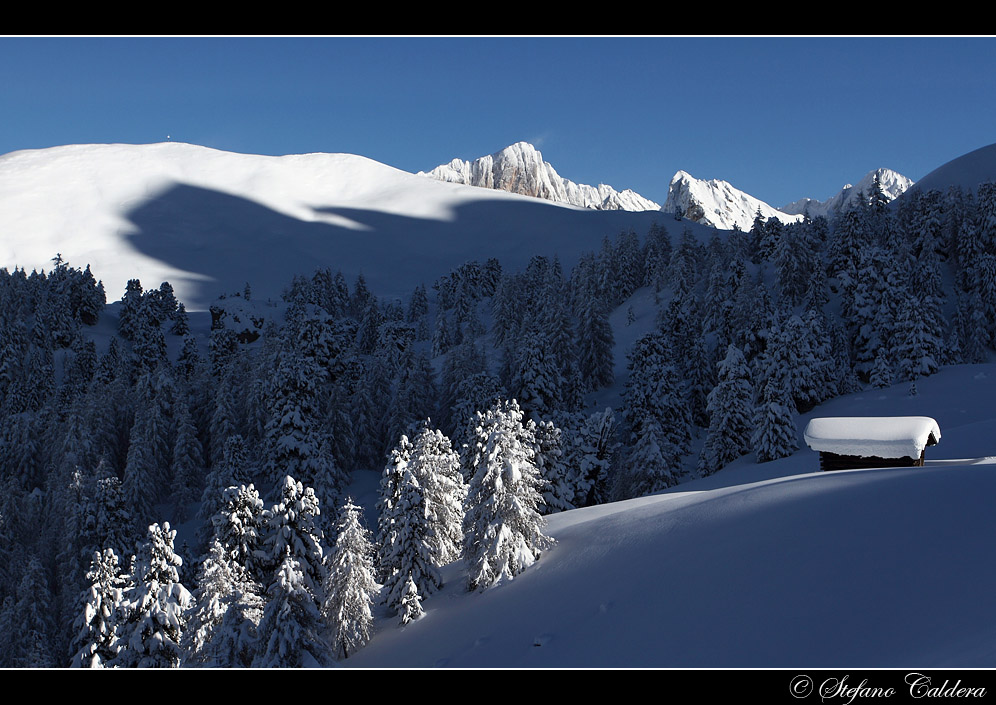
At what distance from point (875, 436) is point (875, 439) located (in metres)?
0.13

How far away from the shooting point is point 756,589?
13906mm

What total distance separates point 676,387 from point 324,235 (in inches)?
6480

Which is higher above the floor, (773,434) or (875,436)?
(875,436)

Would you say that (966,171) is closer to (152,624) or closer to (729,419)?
(729,419)

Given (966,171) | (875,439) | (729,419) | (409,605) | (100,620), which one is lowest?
(409,605)

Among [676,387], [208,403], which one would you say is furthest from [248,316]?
[676,387]

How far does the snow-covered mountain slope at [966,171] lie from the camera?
131125mm

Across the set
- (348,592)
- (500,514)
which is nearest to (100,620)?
(348,592)

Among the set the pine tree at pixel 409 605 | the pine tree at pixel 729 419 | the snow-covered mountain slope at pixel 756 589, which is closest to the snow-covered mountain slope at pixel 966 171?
the pine tree at pixel 729 419

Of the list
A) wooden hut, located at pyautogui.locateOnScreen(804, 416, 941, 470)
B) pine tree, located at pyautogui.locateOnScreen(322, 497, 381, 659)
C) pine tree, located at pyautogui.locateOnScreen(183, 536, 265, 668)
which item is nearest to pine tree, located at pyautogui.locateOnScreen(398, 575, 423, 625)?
pine tree, located at pyautogui.locateOnScreen(322, 497, 381, 659)

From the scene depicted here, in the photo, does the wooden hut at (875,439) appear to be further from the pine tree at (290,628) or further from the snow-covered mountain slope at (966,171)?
the snow-covered mountain slope at (966,171)

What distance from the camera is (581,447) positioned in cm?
4188

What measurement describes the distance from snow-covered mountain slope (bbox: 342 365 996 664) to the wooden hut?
3358 millimetres

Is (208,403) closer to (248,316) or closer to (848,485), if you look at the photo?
(248,316)
